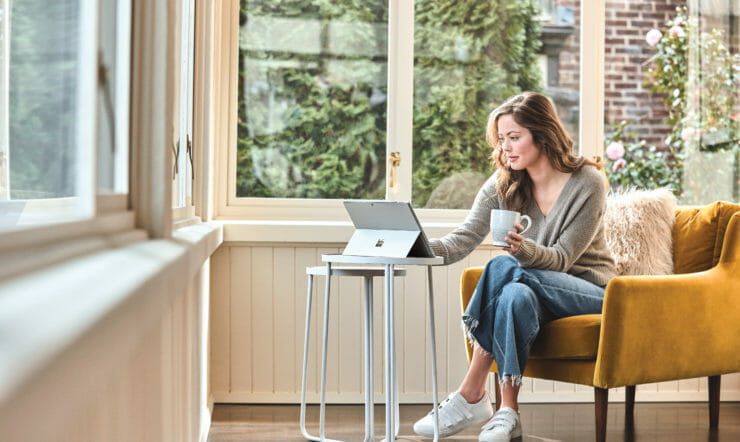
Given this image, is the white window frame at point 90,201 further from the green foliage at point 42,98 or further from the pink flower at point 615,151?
the pink flower at point 615,151

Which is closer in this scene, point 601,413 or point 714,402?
point 601,413

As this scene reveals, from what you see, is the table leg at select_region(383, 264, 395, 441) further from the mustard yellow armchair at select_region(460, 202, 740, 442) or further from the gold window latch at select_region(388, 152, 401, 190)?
the gold window latch at select_region(388, 152, 401, 190)

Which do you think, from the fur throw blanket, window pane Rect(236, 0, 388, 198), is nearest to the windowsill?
the fur throw blanket

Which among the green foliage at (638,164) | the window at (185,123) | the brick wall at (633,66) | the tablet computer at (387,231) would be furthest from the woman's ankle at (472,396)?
the brick wall at (633,66)

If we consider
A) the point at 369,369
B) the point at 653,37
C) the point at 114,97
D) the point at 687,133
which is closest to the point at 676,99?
the point at 687,133

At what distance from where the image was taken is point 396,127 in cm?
392

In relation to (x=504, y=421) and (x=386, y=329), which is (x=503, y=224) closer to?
(x=386, y=329)

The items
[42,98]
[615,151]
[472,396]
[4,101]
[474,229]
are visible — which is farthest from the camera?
[615,151]

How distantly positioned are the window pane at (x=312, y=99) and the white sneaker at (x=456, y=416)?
125cm

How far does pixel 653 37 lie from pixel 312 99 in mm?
1671

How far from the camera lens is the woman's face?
10.0ft

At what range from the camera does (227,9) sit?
3824 mm

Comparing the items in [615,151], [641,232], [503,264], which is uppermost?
[615,151]

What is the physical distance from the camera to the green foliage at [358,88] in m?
3.86
